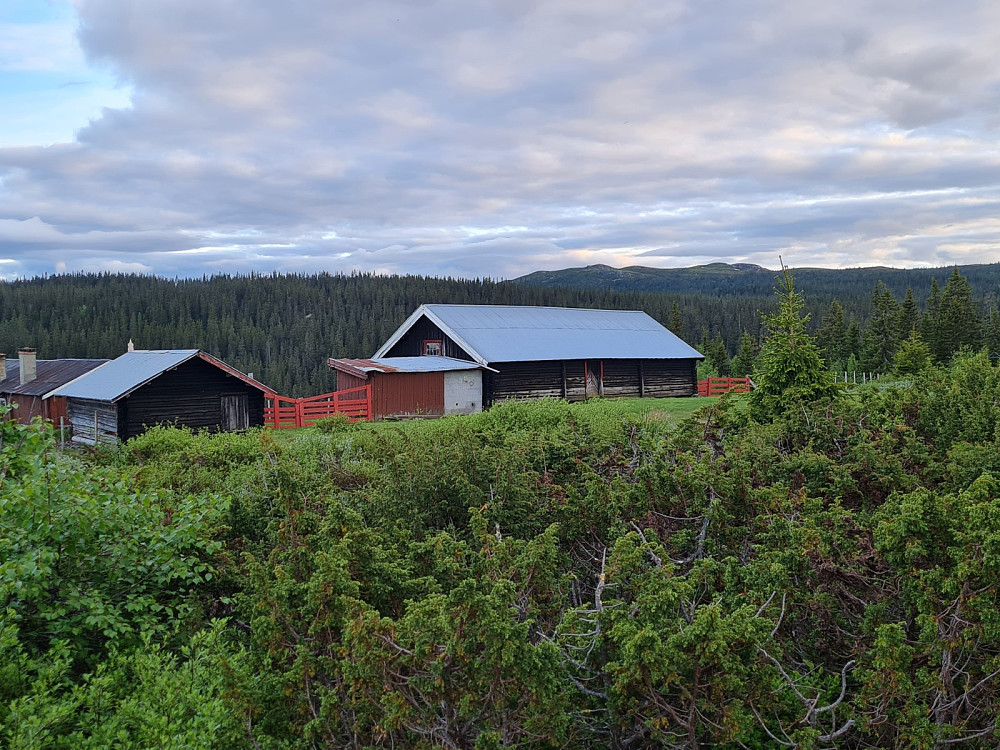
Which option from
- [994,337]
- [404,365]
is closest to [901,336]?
→ [994,337]

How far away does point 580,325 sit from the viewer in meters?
37.5

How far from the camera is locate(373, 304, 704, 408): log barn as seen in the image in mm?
31391

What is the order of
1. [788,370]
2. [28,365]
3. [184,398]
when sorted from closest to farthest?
[788,370] < [184,398] < [28,365]

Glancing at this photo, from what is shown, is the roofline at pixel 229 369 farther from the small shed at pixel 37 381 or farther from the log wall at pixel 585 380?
the log wall at pixel 585 380

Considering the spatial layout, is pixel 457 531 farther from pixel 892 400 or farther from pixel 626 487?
pixel 892 400

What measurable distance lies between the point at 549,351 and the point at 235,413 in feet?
45.8

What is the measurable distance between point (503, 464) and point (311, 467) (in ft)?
11.8

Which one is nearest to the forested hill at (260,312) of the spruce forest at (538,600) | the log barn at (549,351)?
the log barn at (549,351)

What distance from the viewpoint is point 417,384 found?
28984mm

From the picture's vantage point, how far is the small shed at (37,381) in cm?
2847

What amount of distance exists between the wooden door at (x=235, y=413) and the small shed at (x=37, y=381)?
715 centimetres

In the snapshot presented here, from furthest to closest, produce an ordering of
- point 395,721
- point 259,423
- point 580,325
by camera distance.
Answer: point 580,325 < point 259,423 < point 395,721

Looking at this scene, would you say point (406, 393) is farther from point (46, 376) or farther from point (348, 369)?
point (46, 376)

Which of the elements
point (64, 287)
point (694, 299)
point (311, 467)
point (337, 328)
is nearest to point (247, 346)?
point (337, 328)
